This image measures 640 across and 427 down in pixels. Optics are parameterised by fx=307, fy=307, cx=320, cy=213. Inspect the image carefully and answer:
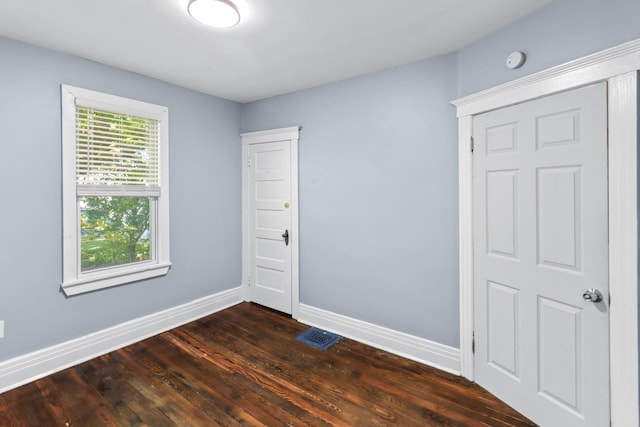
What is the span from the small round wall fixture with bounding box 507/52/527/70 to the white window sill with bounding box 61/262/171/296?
11.2ft

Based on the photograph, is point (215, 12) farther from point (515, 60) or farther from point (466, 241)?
point (466, 241)

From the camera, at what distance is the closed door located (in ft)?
11.8

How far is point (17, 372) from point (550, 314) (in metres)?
3.67

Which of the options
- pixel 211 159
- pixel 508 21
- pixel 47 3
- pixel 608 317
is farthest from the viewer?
pixel 211 159

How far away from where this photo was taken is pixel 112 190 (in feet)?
9.16

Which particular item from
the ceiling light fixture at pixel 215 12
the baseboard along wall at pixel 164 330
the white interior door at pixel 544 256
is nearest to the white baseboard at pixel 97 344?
the baseboard along wall at pixel 164 330

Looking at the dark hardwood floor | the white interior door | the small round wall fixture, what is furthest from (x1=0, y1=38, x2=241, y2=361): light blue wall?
the small round wall fixture

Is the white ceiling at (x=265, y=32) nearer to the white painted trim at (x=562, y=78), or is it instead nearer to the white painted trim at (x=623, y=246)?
the white painted trim at (x=562, y=78)

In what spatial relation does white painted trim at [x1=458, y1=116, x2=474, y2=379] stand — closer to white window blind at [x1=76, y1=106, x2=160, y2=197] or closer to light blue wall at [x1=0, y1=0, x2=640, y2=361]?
light blue wall at [x1=0, y1=0, x2=640, y2=361]

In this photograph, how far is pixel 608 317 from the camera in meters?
1.59

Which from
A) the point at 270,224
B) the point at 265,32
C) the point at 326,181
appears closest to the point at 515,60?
the point at 265,32

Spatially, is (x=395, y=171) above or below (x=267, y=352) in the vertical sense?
above

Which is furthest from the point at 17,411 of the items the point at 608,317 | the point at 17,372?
the point at 608,317

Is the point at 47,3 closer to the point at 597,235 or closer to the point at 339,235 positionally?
the point at 339,235
